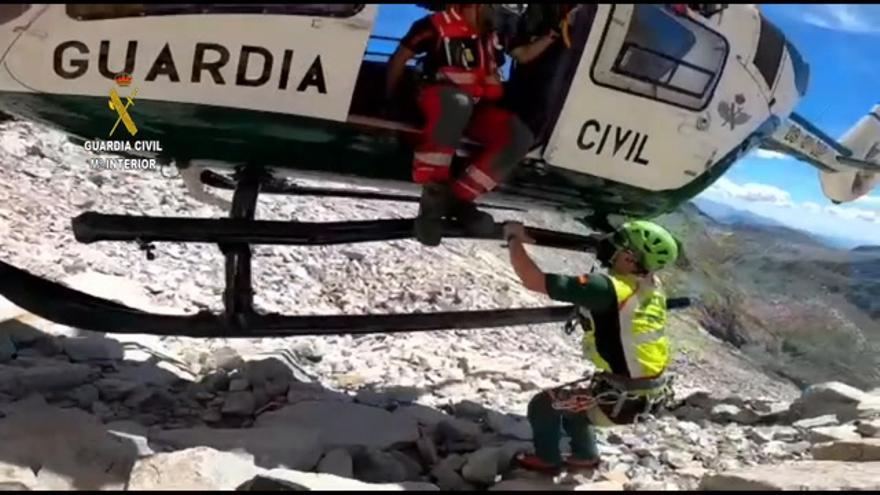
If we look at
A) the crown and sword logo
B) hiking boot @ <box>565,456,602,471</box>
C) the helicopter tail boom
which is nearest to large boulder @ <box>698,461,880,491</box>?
hiking boot @ <box>565,456,602,471</box>

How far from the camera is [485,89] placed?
12.0 feet

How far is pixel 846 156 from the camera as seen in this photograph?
5848 millimetres

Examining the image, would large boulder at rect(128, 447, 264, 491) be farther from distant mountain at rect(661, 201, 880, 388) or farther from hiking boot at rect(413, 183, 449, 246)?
distant mountain at rect(661, 201, 880, 388)

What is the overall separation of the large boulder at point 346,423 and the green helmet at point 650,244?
113cm

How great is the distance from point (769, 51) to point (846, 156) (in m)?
1.68

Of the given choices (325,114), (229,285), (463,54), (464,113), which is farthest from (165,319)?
(463,54)

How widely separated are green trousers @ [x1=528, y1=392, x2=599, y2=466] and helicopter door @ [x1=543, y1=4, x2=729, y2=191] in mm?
959

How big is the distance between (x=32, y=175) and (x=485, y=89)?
4.26m

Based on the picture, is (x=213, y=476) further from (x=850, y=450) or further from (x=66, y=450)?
(x=850, y=450)

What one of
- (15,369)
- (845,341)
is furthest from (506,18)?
(845,341)

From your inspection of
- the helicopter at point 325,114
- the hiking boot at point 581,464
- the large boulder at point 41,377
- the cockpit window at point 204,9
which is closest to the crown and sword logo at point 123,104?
the helicopter at point 325,114

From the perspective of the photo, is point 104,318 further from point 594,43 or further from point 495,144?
point 594,43

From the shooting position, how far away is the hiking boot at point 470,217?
148 inches

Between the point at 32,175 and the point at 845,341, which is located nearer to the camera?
the point at 32,175
